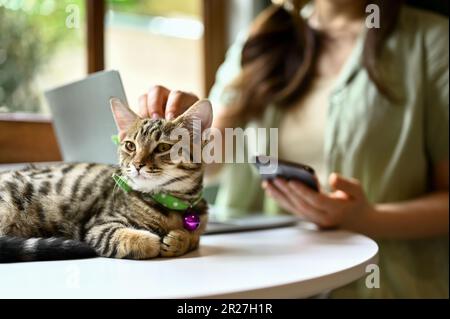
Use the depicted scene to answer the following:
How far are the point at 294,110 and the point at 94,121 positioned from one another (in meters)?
0.63

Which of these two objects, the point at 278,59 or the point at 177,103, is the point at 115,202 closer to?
the point at 177,103

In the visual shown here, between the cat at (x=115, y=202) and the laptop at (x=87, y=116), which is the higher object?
the laptop at (x=87, y=116)

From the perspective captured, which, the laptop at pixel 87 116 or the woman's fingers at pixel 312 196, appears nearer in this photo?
the laptop at pixel 87 116

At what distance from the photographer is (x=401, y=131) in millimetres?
985

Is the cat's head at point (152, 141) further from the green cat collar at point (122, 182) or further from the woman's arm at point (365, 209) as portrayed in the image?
the woman's arm at point (365, 209)

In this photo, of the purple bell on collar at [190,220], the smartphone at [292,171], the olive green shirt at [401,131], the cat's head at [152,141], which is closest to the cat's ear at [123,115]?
the cat's head at [152,141]

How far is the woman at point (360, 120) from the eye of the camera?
91cm

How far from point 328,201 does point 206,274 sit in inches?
14.8

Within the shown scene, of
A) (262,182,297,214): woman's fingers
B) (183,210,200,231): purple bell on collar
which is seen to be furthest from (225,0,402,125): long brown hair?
(183,210,200,231): purple bell on collar

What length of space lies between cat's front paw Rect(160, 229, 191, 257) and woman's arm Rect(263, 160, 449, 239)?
279 millimetres

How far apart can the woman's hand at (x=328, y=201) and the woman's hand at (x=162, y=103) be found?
310 millimetres

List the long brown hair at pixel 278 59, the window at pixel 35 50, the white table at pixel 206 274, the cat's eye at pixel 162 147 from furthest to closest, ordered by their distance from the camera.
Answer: the long brown hair at pixel 278 59 < the window at pixel 35 50 < the cat's eye at pixel 162 147 < the white table at pixel 206 274
